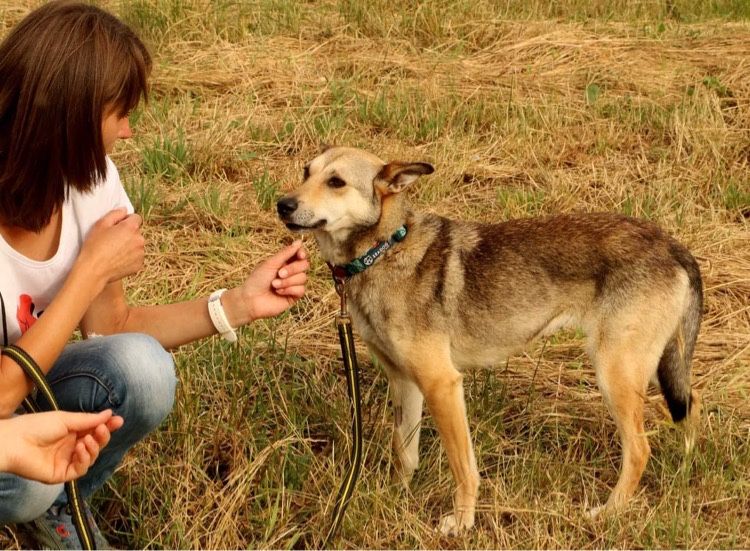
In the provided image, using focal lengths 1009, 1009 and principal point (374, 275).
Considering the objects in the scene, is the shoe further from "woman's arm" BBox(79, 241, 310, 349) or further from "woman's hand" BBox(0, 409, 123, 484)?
"woman's hand" BBox(0, 409, 123, 484)

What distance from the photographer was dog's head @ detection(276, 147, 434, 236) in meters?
3.78

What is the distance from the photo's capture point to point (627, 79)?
291 inches

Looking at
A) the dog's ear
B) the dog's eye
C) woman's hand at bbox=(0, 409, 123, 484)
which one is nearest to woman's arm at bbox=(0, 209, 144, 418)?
woman's hand at bbox=(0, 409, 123, 484)

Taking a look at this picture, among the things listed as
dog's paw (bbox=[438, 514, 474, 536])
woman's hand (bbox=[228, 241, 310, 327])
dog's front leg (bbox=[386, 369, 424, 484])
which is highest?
woman's hand (bbox=[228, 241, 310, 327])

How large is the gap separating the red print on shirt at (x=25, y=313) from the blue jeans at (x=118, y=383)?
18cm

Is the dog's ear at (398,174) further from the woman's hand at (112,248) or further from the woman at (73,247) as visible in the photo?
the woman's hand at (112,248)

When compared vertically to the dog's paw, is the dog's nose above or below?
above

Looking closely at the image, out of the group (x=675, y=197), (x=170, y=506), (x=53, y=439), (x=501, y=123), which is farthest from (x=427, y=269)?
(x=501, y=123)

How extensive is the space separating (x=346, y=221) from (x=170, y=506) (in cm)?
125

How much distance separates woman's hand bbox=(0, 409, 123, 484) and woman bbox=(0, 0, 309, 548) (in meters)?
0.56

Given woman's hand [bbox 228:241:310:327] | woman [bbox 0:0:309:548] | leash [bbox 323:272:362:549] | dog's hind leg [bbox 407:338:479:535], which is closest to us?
woman [bbox 0:0:309:548]

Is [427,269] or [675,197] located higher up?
[427,269]

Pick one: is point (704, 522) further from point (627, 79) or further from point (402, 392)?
point (627, 79)

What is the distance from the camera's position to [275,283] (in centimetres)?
337
